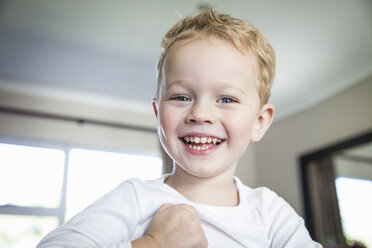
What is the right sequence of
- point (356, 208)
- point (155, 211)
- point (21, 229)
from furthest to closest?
point (21, 229), point (356, 208), point (155, 211)

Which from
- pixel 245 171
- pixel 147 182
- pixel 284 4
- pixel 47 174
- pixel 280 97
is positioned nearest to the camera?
pixel 147 182

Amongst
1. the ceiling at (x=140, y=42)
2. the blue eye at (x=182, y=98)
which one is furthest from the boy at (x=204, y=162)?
the ceiling at (x=140, y=42)

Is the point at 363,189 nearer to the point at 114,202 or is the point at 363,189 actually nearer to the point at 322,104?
the point at 322,104

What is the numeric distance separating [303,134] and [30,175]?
11.5 ft

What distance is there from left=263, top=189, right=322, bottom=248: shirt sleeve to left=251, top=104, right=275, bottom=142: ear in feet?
0.54

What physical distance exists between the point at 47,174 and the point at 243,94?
4111 millimetres

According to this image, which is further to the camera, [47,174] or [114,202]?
[47,174]

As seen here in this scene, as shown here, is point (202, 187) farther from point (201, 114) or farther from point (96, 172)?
Result: point (96, 172)

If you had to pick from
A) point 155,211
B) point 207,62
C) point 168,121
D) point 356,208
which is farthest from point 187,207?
point 356,208

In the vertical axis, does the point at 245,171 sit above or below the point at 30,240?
above

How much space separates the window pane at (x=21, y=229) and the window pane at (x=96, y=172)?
323 millimetres

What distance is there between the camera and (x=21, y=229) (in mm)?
4121

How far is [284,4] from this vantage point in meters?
2.89

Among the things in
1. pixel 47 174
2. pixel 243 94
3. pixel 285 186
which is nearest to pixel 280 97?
pixel 285 186
